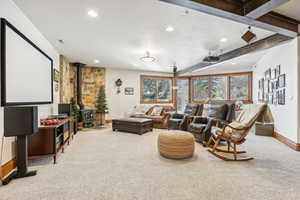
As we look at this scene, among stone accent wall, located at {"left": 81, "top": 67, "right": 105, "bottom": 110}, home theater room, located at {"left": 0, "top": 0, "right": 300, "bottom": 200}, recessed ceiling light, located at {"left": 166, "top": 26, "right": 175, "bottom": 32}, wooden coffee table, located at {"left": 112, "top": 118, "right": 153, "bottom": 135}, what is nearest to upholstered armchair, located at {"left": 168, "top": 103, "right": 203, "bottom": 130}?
home theater room, located at {"left": 0, "top": 0, "right": 300, "bottom": 200}

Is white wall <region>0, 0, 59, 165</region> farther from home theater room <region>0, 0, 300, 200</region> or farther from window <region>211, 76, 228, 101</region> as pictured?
window <region>211, 76, 228, 101</region>

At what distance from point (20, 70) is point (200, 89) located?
748 cm

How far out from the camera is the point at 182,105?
856cm

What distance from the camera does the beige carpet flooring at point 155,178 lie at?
5.85 feet

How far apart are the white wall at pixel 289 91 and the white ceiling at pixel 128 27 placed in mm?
768

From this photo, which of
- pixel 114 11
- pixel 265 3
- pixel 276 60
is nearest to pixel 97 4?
pixel 114 11

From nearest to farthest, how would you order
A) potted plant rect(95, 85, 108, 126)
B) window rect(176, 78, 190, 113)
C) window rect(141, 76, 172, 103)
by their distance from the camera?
potted plant rect(95, 85, 108, 126)
window rect(141, 76, 172, 103)
window rect(176, 78, 190, 113)

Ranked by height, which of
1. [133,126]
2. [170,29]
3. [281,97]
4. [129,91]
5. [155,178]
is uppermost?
[170,29]

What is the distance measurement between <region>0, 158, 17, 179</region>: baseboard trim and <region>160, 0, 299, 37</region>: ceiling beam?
3.28 metres

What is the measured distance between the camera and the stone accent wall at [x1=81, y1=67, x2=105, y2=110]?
6.86 meters

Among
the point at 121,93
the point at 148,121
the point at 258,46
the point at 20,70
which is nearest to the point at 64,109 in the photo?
the point at 20,70

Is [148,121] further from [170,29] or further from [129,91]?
[170,29]

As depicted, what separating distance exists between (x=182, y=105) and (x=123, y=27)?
6209mm

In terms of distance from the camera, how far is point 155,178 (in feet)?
7.03
